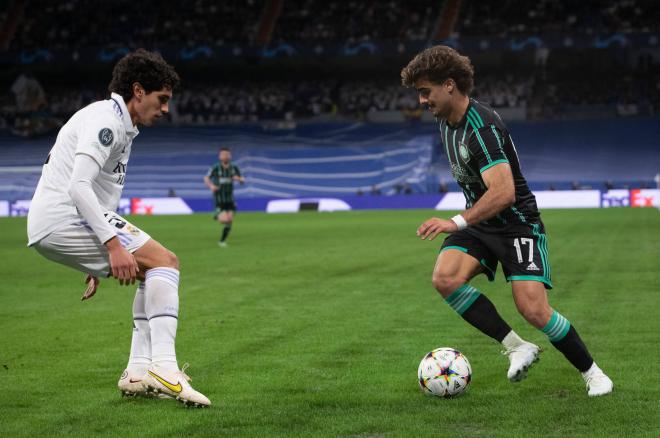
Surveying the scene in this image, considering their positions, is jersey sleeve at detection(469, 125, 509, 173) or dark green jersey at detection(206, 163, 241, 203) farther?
dark green jersey at detection(206, 163, 241, 203)

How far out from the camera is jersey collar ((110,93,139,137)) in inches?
226

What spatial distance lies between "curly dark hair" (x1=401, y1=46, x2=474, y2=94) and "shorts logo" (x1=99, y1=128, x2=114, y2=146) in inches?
78.6

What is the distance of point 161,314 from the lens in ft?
19.1

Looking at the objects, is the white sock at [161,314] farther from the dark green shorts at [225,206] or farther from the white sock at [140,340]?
the dark green shorts at [225,206]

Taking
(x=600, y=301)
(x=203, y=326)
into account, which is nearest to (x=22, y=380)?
(x=203, y=326)

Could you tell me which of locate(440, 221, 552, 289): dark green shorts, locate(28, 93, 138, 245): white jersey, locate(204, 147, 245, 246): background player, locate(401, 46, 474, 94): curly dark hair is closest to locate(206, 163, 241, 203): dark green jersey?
locate(204, 147, 245, 246): background player

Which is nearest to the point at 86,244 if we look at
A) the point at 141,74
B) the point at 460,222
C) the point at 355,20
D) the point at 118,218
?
the point at 118,218

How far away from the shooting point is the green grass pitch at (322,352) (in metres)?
5.44

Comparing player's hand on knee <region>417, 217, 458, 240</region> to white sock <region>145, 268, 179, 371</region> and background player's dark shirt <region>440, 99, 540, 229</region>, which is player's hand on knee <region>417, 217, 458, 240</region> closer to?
background player's dark shirt <region>440, 99, 540, 229</region>

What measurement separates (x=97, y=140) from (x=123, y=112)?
359 mm

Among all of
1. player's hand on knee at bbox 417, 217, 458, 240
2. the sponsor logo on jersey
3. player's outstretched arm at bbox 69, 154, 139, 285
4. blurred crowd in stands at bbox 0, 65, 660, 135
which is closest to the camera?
player's outstretched arm at bbox 69, 154, 139, 285

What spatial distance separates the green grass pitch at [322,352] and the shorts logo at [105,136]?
1.66m

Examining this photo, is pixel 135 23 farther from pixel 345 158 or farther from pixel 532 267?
pixel 532 267

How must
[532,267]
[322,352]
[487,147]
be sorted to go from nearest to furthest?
1. [487,147]
2. [532,267]
3. [322,352]
